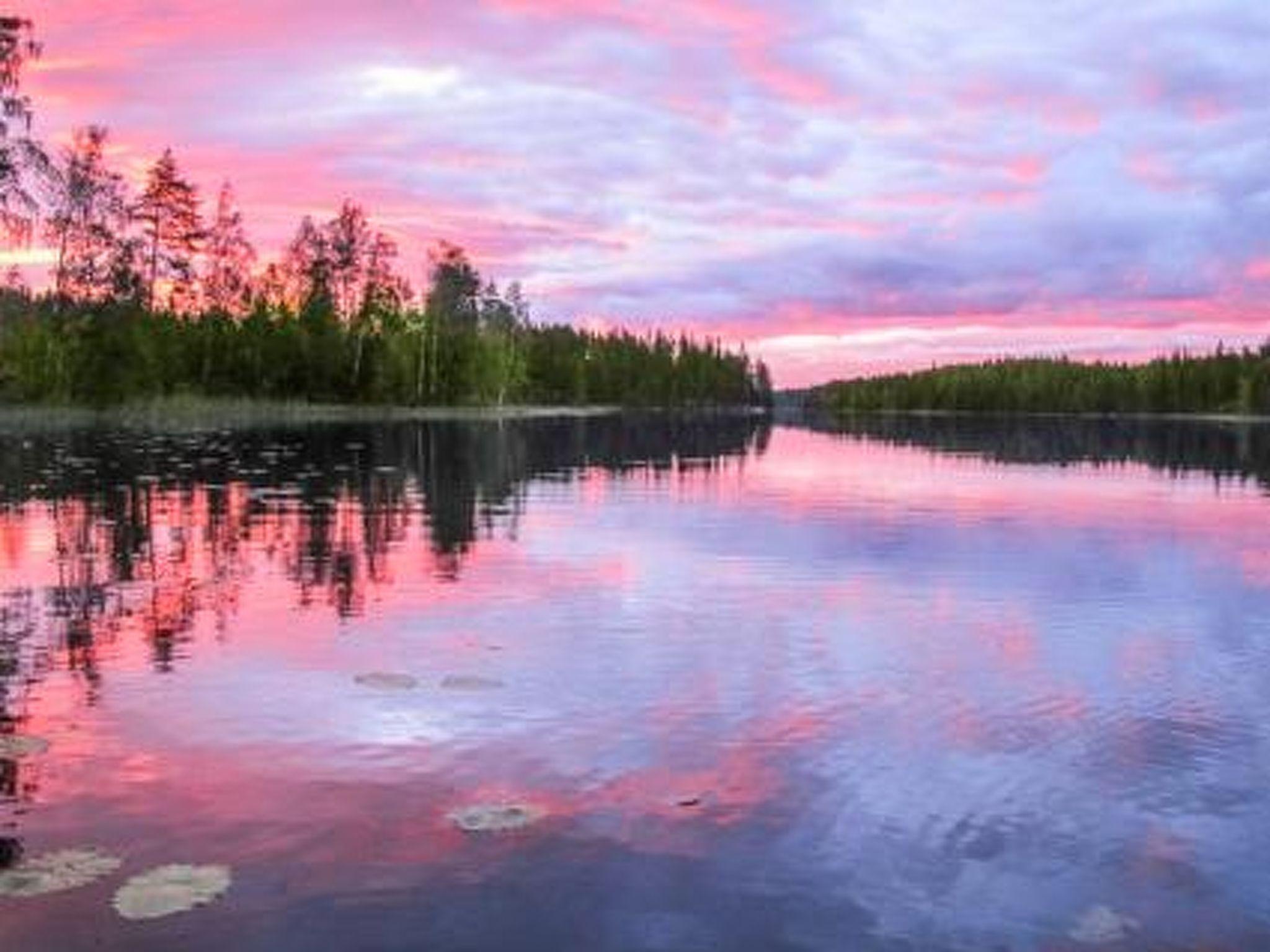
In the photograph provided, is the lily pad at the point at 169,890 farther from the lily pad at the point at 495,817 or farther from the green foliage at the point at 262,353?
the green foliage at the point at 262,353

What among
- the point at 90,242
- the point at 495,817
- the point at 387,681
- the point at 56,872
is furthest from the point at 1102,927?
the point at 90,242

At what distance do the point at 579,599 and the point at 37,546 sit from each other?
399 inches

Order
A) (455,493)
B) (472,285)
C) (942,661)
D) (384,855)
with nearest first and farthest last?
(384,855), (942,661), (455,493), (472,285)

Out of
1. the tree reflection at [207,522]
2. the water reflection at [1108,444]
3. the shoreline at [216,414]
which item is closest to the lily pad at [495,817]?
the tree reflection at [207,522]

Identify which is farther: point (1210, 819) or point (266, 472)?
point (266, 472)

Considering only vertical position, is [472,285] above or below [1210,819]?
above

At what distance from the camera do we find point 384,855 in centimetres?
918

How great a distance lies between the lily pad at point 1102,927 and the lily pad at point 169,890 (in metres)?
5.01

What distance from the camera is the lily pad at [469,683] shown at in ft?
46.9

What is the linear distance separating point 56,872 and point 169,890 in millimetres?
800

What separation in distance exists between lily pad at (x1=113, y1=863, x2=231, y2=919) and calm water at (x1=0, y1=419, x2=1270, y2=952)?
11cm

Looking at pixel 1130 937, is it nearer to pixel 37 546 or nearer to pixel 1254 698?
pixel 1254 698

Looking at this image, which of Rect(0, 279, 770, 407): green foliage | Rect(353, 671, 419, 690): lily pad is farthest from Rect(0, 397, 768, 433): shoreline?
Rect(353, 671, 419, 690): lily pad

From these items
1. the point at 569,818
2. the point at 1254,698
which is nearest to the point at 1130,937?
the point at 569,818
